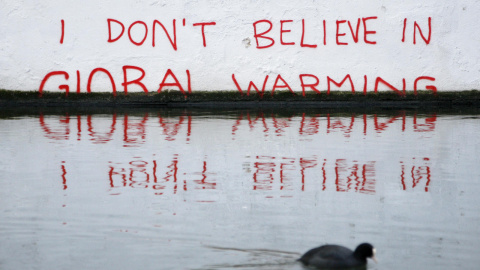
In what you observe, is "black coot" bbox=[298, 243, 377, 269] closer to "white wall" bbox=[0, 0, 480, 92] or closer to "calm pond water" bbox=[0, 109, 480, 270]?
"calm pond water" bbox=[0, 109, 480, 270]

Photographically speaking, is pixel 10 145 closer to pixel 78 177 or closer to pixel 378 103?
pixel 78 177

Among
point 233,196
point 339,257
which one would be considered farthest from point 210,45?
point 339,257

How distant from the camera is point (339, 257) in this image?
148 inches

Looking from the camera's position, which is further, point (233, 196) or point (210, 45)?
point (210, 45)

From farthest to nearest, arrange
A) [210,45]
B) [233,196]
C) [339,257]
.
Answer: [210,45], [233,196], [339,257]

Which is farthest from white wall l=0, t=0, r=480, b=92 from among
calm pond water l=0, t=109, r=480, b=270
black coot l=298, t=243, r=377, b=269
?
black coot l=298, t=243, r=377, b=269

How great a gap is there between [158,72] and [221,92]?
1.18m

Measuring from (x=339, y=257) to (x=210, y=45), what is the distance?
10.9 meters

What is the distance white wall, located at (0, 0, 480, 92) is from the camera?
1427 centimetres

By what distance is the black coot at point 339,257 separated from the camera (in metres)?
3.75

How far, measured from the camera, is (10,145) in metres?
8.27

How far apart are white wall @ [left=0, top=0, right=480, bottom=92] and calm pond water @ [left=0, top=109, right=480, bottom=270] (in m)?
4.40

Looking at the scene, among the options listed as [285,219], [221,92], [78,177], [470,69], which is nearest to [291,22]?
[221,92]

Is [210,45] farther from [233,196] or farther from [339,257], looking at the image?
[339,257]
